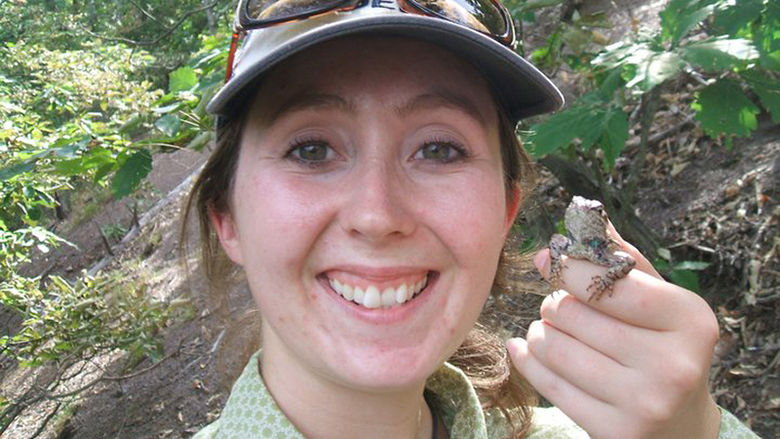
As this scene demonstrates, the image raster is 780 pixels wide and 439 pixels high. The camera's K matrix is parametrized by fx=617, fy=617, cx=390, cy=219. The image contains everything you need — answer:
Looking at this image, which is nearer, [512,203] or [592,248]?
[592,248]

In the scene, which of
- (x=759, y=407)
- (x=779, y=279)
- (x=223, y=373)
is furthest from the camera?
(x=779, y=279)

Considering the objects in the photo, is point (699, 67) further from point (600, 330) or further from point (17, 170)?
point (17, 170)

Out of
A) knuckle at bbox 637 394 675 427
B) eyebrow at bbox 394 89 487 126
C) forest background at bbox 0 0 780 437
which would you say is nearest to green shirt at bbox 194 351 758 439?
knuckle at bbox 637 394 675 427

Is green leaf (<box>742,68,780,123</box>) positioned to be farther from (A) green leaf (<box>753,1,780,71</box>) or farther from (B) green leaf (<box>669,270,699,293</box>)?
(B) green leaf (<box>669,270,699,293</box>)

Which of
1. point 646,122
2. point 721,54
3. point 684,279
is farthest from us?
point 646,122

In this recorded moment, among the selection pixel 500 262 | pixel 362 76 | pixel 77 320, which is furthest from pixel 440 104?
pixel 77 320

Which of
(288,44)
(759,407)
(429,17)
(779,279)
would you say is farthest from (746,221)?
(288,44)

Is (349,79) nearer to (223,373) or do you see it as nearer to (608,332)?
(608,332)

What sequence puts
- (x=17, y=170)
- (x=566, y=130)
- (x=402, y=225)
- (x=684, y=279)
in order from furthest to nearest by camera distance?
(x=684, y=279) → (x=17, y=170) → (x=566, y=130) → (x=402, y=225)
